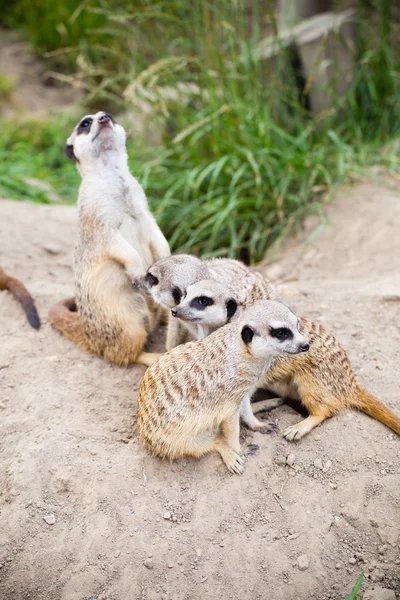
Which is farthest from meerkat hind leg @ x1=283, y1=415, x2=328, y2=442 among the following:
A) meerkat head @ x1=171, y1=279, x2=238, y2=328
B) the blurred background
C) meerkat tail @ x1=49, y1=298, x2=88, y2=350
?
the blurred background

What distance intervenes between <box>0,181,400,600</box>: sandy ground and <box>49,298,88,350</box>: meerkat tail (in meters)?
0.11

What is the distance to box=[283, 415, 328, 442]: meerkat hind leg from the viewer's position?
2.25m

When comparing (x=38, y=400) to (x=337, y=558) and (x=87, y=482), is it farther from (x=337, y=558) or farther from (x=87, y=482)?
(x=337, y=558)

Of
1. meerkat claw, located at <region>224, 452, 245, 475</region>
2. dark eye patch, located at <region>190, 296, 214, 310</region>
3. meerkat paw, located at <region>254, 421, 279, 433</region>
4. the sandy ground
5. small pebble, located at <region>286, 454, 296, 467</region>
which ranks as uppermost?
dark eye patch, located at <region>190, 296, 214, 310</region>

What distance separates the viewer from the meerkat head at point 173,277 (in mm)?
2406

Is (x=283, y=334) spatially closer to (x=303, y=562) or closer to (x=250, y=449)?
(x=250, y=449)

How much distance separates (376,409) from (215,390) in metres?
0.62

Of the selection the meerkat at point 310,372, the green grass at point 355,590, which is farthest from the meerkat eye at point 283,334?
the green grass at point 355,590

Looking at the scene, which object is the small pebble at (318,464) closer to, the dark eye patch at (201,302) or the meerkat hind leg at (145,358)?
the dark eye patch at (201,302)

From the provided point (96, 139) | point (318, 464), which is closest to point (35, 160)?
point (96, 139)

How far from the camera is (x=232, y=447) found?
7.21 ft

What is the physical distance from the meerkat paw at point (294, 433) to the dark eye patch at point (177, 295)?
0.62 meters

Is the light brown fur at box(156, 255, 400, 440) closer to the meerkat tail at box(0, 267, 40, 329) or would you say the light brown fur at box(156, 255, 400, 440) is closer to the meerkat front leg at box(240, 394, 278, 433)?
the meerkat front leg at box(240, 394, 278, 433)

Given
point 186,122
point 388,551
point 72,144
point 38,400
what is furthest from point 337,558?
point 186,122
